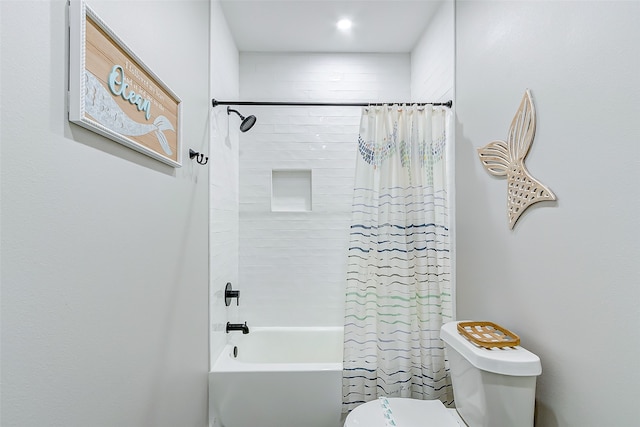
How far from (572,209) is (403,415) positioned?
3.43 ft

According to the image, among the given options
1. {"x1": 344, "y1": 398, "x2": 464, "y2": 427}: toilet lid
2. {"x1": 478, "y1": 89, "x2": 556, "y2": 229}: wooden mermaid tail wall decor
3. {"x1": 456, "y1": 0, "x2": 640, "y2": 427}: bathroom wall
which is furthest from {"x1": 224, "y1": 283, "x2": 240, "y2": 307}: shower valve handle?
{"x1": 478, "y1": 89, "x2": 556, "y2": 229}: wooden mermaid tail wall decor

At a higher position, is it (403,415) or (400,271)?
(400,271)

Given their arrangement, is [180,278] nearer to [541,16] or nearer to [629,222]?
[629,222]

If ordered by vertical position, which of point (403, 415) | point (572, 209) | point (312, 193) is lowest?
point (403, 415)

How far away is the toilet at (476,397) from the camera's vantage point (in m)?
1.15

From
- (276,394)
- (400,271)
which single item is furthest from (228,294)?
(400,271)

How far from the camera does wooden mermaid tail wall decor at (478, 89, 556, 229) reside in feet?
4.11

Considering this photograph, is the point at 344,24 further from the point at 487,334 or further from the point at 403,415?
the point at 403,415

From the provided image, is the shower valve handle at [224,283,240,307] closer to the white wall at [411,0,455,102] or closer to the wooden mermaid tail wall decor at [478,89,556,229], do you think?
the wooden mermaid tail wall decor at [478,89,556,229]

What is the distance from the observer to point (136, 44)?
42.4 inches

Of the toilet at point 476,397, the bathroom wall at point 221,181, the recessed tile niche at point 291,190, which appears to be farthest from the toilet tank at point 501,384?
the recessed tile niche at point 291,190

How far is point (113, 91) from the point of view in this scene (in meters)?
0.92

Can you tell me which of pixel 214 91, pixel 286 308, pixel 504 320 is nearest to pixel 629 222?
pixel 504 320

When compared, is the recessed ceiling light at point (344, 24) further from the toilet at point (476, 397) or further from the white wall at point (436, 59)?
the toilet at point (476, 397)
